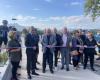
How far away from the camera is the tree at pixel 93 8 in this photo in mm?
22250

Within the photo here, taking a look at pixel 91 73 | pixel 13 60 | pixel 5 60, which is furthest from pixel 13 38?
pixel 91 73

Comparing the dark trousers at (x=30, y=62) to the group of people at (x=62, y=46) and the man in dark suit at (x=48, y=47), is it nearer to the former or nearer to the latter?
the group of people at (x=62, y=46)

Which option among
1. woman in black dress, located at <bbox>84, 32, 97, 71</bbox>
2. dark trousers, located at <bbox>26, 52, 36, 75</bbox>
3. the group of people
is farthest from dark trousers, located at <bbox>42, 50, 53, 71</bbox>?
woman in black dress, located at <bbox>84, 32, 97, 71</bbox>

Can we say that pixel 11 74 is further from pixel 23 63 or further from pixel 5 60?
pixel 23 63

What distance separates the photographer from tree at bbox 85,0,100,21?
876 inches

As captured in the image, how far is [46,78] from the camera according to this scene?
12672 millimetres

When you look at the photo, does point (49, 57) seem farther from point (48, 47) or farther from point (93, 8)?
point (93, 8)

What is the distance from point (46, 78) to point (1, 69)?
205cm

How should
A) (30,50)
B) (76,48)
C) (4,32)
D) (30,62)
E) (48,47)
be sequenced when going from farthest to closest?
(4,32) → (76,48) → (48,47) → (30,62) → (30,50)

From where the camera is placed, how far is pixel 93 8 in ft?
75.0

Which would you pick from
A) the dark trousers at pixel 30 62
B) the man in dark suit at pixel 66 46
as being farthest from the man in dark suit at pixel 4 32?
the dark trousers at pixel 30 62

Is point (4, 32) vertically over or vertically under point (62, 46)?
over

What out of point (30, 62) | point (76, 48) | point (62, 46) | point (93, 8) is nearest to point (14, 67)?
point (30, 62)

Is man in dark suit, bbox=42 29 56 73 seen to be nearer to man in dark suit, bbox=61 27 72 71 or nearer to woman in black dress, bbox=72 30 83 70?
man in dark suit, bbox=61 27 72 71
